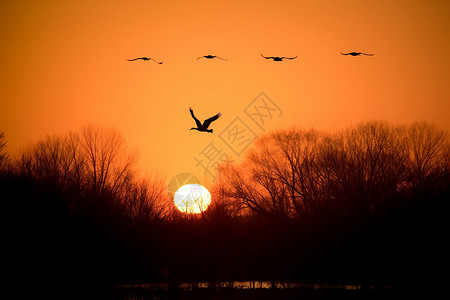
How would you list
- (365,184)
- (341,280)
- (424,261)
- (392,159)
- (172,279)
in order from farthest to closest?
(392,159) → (365,184) → (172,279) → (341,280) → (424,261)

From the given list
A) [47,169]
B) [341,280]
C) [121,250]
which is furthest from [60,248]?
[341,280]

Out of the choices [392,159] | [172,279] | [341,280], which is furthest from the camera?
[392,159]

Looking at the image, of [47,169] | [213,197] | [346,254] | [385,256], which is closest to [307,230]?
[346,254]

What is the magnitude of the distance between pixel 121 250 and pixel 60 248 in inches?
196

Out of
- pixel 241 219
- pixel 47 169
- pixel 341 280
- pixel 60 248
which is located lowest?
pixel 341 280

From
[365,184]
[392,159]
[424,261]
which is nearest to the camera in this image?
[424,261]

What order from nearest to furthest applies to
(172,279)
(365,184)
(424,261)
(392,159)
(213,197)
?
(424,261), (172,279), (365,184), (392,159), (213,197)

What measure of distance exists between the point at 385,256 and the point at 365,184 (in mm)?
10276

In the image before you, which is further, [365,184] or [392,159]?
[392,159]

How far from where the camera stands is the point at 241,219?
129 ft

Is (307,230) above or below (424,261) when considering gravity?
above

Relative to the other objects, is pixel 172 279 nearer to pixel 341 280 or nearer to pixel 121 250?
pixel 121 250

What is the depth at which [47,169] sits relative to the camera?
39.7 meters

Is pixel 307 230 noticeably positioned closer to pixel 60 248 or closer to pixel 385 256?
pixel 385 256
